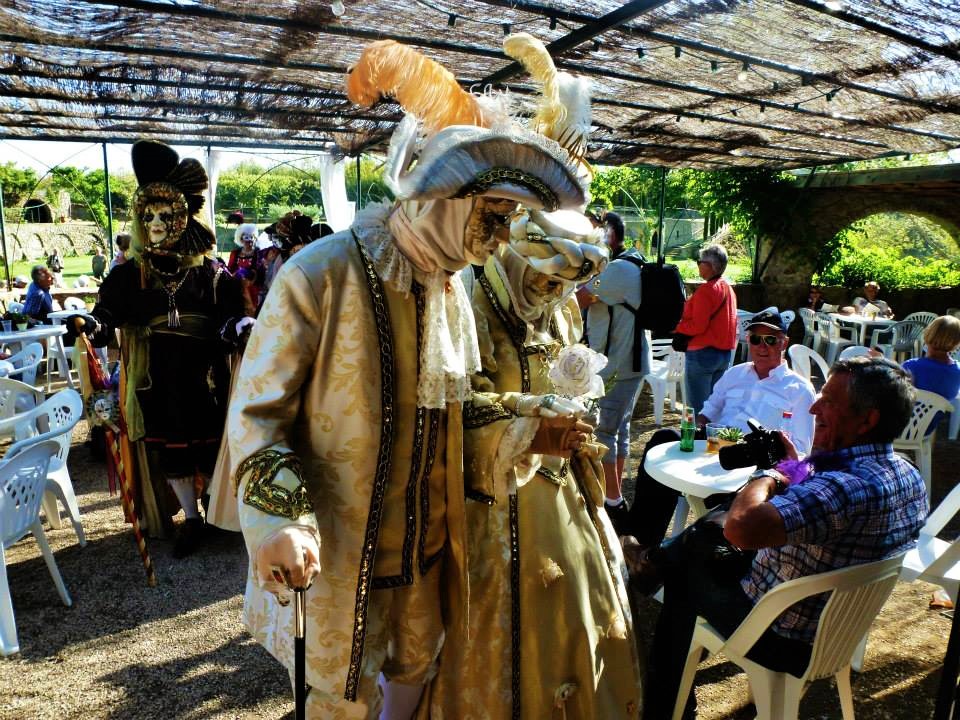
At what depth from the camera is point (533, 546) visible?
2008 mm

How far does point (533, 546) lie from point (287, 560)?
3.14ft

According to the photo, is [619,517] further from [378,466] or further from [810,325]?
[810,325]

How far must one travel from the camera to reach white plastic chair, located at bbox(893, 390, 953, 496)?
188 inches

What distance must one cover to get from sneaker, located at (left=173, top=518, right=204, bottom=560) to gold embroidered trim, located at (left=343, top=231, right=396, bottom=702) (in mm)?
2777

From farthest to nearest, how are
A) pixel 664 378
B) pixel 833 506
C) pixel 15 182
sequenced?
pixel 15 182 → pixel 664 378 → pixel 833 506

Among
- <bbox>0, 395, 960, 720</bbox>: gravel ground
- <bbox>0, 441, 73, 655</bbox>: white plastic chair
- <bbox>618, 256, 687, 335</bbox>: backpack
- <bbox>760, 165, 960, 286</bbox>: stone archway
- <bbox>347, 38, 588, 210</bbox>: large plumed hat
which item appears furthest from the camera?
<bbox>760, 165, 960, 286</bbox>: stone archway

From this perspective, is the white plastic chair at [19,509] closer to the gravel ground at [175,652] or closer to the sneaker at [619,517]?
the gravel ground at [175,652]

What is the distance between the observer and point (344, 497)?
4.89 ft

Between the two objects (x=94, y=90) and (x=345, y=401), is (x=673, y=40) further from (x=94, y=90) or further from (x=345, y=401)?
(x=94, y=90)

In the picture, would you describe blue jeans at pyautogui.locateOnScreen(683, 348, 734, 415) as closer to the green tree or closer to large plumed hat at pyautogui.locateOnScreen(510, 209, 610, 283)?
large plumed hat at pyautogui.locateOnScreen(510, 209, 610, 283)

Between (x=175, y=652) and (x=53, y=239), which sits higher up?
(x=53, y=239)

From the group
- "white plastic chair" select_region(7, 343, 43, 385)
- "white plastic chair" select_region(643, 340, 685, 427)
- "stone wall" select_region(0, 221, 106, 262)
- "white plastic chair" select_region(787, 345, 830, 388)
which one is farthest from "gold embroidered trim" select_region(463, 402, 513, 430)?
"stone wall" select_region(0, 221, 106, 262)

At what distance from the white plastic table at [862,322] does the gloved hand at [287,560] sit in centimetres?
1013

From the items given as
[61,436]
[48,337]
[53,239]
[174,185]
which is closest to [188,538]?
[61,436]
